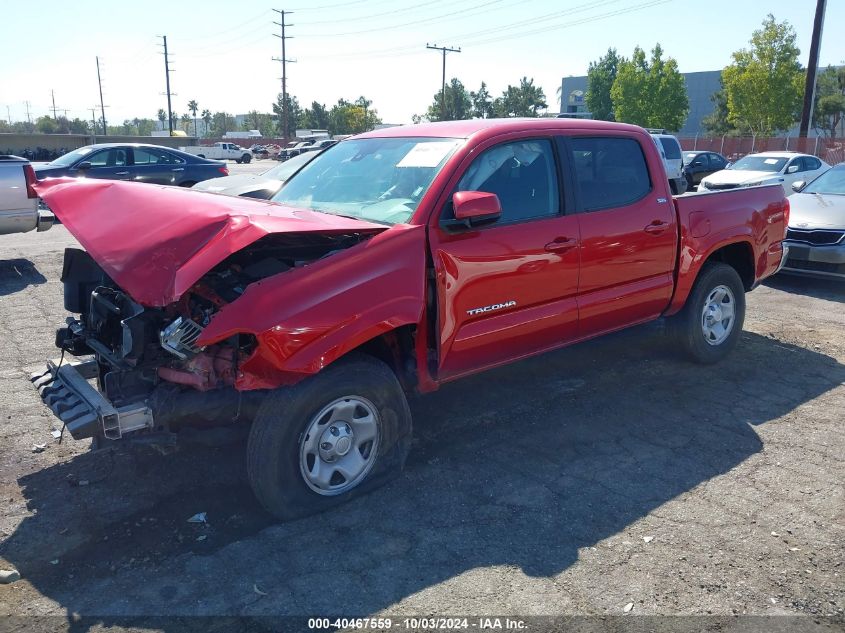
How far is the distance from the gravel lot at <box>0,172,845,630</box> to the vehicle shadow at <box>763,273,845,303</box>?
401 centimetres

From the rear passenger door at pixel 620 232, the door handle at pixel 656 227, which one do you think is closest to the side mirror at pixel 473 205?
the rear passenger door at pixel 620 232

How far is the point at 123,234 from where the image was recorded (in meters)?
3.67

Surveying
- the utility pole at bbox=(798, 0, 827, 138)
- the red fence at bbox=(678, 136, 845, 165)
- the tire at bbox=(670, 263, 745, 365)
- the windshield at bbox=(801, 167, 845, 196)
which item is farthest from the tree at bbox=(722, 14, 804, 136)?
the tire at bbox=(670, 263, 745, 365)

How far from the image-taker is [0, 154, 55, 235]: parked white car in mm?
9422

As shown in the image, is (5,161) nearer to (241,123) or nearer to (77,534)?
(77,534)

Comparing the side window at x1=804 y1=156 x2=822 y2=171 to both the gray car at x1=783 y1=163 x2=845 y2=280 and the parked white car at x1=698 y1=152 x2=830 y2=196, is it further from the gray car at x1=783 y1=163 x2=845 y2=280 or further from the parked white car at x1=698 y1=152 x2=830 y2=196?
the gray car at x1=783 y1=163 x2=845 y2=280

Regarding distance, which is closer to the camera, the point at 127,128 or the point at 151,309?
the point at 151,309

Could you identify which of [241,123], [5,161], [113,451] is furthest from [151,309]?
[241,123]

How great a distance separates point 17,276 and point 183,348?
6838mm

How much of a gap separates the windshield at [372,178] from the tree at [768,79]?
45339mm

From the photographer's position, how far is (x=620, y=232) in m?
4.87

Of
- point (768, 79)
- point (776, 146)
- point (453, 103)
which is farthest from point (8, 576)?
point (453, 103)

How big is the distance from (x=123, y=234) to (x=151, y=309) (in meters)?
0.41

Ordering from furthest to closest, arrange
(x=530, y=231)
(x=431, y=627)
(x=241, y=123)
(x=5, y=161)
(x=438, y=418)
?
(x=241, y=123), (x=5, y=161), (x=438, y=418), (x=530, y=231), (x=431, y=627)
